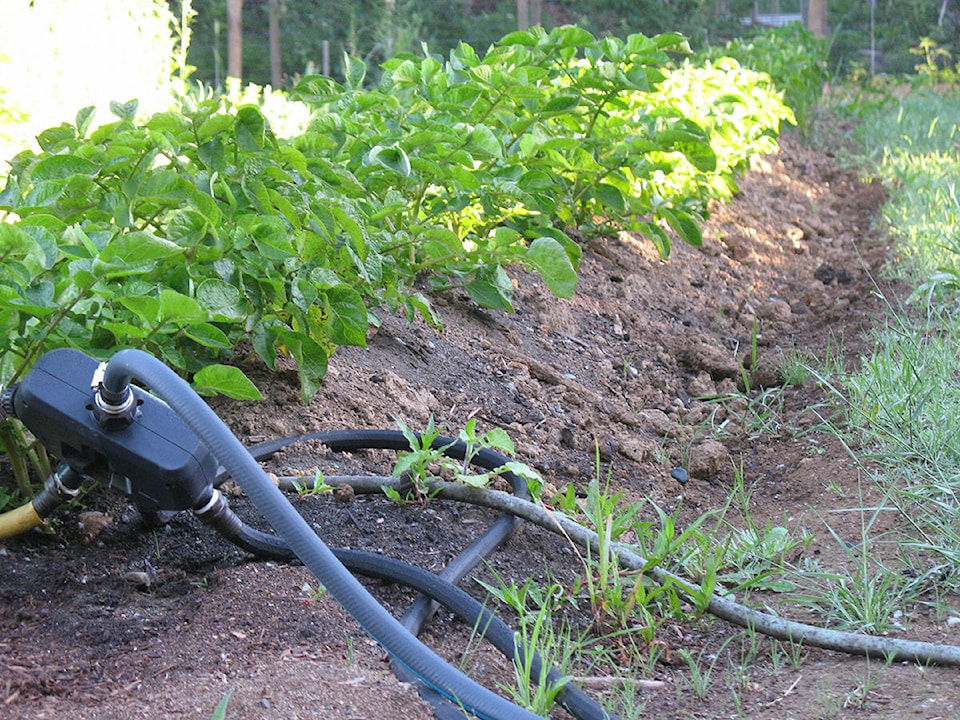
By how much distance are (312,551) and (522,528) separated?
772 millimetres

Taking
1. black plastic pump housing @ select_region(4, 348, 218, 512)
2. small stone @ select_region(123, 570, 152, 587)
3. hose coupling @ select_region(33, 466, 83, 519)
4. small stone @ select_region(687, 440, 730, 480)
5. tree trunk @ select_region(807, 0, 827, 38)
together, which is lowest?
small stone @ select_region(687, 440, 730, 480)

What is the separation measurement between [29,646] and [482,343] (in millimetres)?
1517

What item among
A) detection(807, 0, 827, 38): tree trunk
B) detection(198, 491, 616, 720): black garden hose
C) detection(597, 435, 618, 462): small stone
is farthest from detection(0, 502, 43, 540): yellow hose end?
detection(807, 0, 827, 38): tree trunk

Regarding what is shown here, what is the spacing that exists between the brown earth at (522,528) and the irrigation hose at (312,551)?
0.10 m

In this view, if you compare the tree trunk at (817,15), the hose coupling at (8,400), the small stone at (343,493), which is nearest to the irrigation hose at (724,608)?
the small stone at (343,493)

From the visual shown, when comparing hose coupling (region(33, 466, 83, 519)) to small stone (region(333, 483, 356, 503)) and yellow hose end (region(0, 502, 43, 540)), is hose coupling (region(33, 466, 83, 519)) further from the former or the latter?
small stone (region(333, 483, 356, 503))

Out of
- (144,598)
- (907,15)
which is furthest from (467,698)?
(907,15)

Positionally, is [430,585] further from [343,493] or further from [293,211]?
[293,211]

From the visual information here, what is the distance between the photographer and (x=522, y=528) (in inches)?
78.0

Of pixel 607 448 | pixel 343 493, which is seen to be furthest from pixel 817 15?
pixel 343 493

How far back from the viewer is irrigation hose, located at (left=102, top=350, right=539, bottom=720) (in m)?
1.27

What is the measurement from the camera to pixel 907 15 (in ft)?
46.2

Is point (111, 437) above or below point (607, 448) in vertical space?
above

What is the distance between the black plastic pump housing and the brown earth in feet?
0.77
